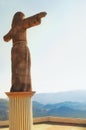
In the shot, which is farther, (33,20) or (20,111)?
(33,20)

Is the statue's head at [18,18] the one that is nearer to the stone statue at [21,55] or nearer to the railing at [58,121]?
the stone statue at [21,55]

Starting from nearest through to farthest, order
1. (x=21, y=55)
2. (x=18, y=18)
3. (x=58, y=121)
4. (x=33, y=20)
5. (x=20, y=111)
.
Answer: (x=20, y=111)
(x=33, y=20)
(x=21, y=55)
(x=18, y=18)
(x=58, y=121)

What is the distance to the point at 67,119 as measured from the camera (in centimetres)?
1165

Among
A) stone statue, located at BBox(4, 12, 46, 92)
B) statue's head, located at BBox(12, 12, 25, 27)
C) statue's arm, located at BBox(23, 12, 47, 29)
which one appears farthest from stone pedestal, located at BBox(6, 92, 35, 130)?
statue's head, located at BBox(12, 12, 25, 27)

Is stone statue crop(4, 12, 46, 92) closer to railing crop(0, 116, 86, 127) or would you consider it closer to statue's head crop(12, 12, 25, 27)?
statue's head crop(12, 12, 25, 27)

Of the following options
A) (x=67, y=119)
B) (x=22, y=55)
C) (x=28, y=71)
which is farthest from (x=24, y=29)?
(x=67, y=119)

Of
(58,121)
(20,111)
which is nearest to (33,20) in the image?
(20,111)

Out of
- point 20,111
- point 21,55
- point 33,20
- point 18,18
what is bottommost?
point 20,111

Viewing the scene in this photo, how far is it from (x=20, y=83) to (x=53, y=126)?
435 centimetres

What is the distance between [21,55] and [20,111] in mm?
1560

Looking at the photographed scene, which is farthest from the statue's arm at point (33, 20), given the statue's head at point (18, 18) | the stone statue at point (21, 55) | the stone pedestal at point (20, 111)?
the stone pedestal at point (20, 111)

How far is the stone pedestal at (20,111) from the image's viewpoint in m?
6.86

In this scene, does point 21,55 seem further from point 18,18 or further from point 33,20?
point 18,18

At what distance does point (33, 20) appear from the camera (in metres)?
7.09
